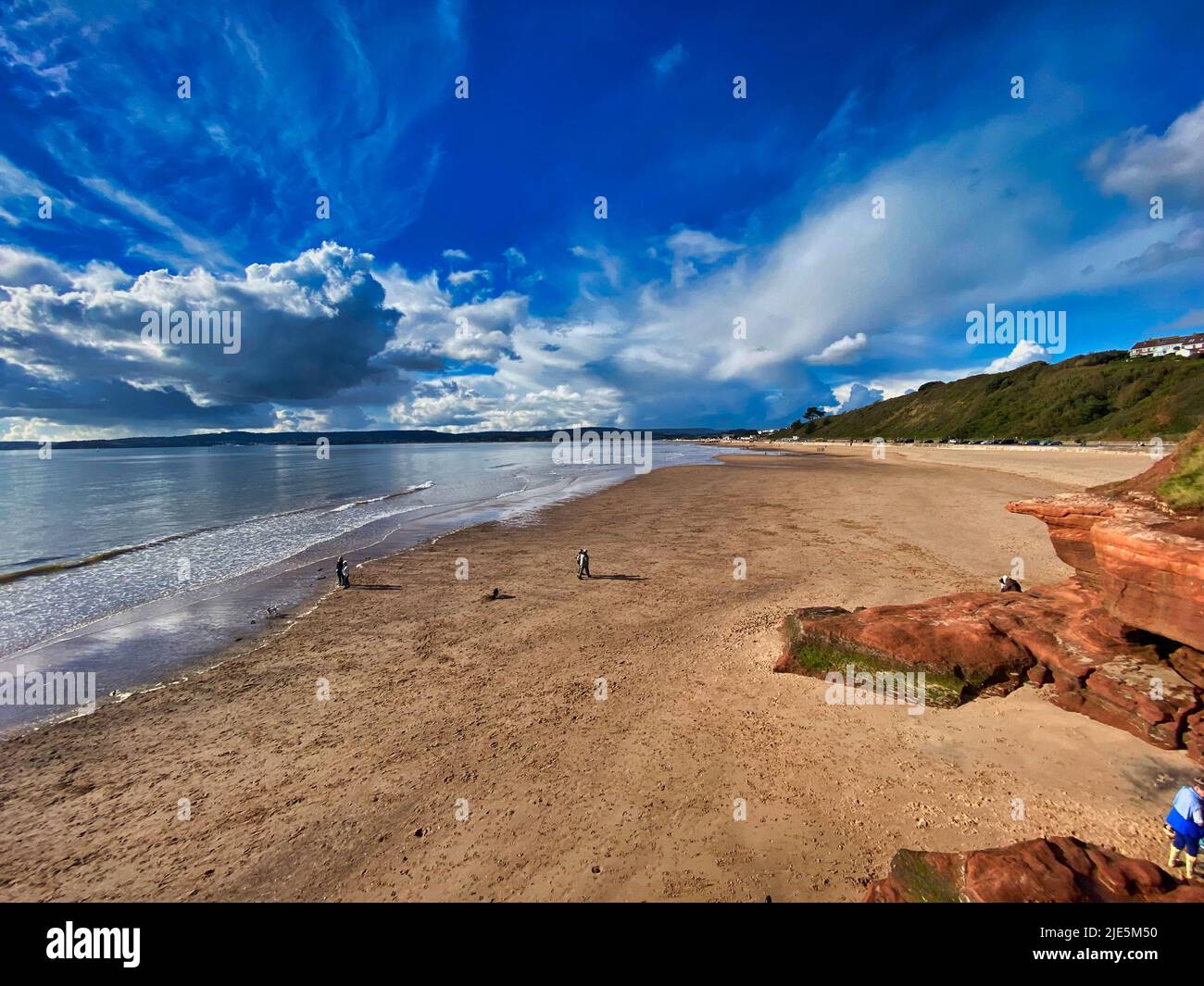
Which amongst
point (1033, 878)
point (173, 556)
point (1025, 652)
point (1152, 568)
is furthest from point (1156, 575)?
point (173, 556)

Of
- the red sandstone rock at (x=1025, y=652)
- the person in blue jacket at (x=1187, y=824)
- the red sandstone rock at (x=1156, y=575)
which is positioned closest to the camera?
the person in blue jacket at (x=1187, y=824)

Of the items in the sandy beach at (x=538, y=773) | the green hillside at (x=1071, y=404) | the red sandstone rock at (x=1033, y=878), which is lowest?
the sandy beach at (x=538, y=773)

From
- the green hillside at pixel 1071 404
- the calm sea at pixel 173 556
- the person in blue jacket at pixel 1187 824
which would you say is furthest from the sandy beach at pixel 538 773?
the green hillside at pixel 1071 404

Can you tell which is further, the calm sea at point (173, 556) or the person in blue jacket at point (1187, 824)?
the calm sea at point (173, 556)

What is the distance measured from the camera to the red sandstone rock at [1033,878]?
5.14 metres

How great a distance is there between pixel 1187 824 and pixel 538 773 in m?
8.90

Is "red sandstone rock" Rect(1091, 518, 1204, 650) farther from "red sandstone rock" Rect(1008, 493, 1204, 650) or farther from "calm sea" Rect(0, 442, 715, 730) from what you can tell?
"calm sea" Rect(0, 442, 715, 730)

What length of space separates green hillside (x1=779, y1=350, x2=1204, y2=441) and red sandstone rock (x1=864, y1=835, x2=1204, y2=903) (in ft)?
382

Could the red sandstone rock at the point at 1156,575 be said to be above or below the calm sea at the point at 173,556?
above

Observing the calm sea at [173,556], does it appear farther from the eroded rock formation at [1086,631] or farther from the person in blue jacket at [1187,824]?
the person in blue jacket at [1187,824]

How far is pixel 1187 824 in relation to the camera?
5699 mm

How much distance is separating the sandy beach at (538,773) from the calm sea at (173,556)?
11.6ft

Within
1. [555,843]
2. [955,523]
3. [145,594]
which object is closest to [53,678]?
[145,594]
